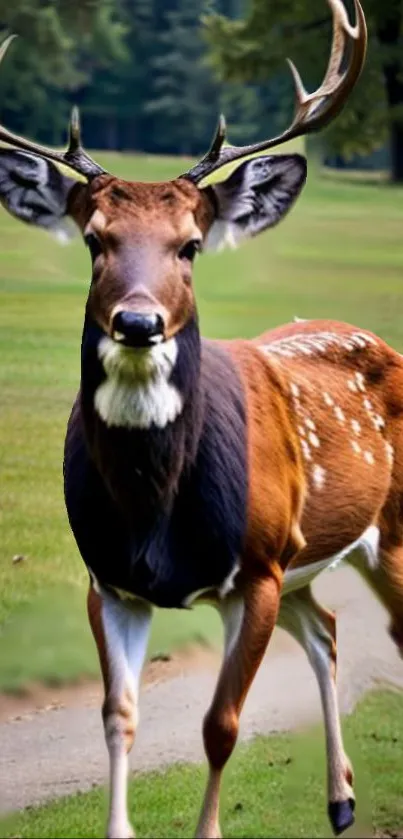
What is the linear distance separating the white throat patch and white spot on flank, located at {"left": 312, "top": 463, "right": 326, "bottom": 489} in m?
0.94

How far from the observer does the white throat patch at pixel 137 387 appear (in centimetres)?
502

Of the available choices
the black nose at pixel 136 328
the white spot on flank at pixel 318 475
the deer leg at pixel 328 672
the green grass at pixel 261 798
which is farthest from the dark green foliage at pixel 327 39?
the black nose at pixel 136 328

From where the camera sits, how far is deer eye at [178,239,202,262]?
5.24 metres

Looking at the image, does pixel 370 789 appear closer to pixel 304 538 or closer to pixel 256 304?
pixel 304 538

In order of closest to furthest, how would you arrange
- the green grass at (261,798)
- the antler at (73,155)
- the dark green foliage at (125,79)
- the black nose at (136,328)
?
the black nose at (136,328) < the antler at (73,155) < the green grass at (261,798) < the dark green foliage at (125,79)

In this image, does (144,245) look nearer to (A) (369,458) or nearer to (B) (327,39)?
(A) (369,458)

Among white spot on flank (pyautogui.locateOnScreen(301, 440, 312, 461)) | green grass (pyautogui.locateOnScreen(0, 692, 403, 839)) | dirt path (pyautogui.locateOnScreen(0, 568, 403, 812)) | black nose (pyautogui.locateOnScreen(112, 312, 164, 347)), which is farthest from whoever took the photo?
dirt path (pyautogui.locateOnScreen(0, 568, 403, 812))

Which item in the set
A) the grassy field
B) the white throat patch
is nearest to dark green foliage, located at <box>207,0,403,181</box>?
the grassy field

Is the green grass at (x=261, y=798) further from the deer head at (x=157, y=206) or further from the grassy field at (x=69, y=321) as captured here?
the deer head at (x=157, y=206)

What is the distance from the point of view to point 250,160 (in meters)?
5.51

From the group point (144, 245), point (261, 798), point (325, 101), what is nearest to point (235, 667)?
point (144, 245)

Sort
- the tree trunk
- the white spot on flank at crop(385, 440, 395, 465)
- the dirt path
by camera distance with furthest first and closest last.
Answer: the tree trunk, the dirt path, the white spot on flank at crop(385, 440, 395, 465)

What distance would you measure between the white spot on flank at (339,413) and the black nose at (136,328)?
4.97 feet

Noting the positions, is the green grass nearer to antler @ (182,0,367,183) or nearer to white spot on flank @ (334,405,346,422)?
white spot on flank @ (334,405,346,422)
